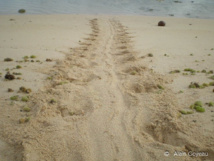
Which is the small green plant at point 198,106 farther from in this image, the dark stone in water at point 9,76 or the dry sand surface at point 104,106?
the dark stone in water at point 9,76

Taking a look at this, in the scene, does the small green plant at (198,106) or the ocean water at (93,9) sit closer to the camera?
the small green plant at (198,106)

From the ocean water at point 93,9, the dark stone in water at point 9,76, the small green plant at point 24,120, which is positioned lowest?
the small green plant at point 24,120

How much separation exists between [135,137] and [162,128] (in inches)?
23.5

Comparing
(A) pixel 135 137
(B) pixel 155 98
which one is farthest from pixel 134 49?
(A) pixel 135 137

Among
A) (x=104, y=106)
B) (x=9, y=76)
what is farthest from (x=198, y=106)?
(x=9, y=76)

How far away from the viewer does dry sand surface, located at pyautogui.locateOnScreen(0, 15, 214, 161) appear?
3.25m

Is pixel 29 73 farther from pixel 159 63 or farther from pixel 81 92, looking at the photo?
pixel 159 63

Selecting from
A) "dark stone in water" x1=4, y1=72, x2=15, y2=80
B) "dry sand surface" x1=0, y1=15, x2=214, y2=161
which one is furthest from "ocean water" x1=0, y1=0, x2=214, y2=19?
"dark stone in water" x1=4, y1=72, x2=15, y2=80

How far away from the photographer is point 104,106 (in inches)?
171

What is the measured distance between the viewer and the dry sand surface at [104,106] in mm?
3246

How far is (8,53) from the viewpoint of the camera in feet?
24.4

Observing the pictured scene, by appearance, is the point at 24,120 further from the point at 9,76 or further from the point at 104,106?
the point at 9,76

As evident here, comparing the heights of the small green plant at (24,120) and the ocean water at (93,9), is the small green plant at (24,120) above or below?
below

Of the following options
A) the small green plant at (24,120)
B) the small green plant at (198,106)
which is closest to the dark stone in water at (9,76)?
the small green plant at (24,120)
